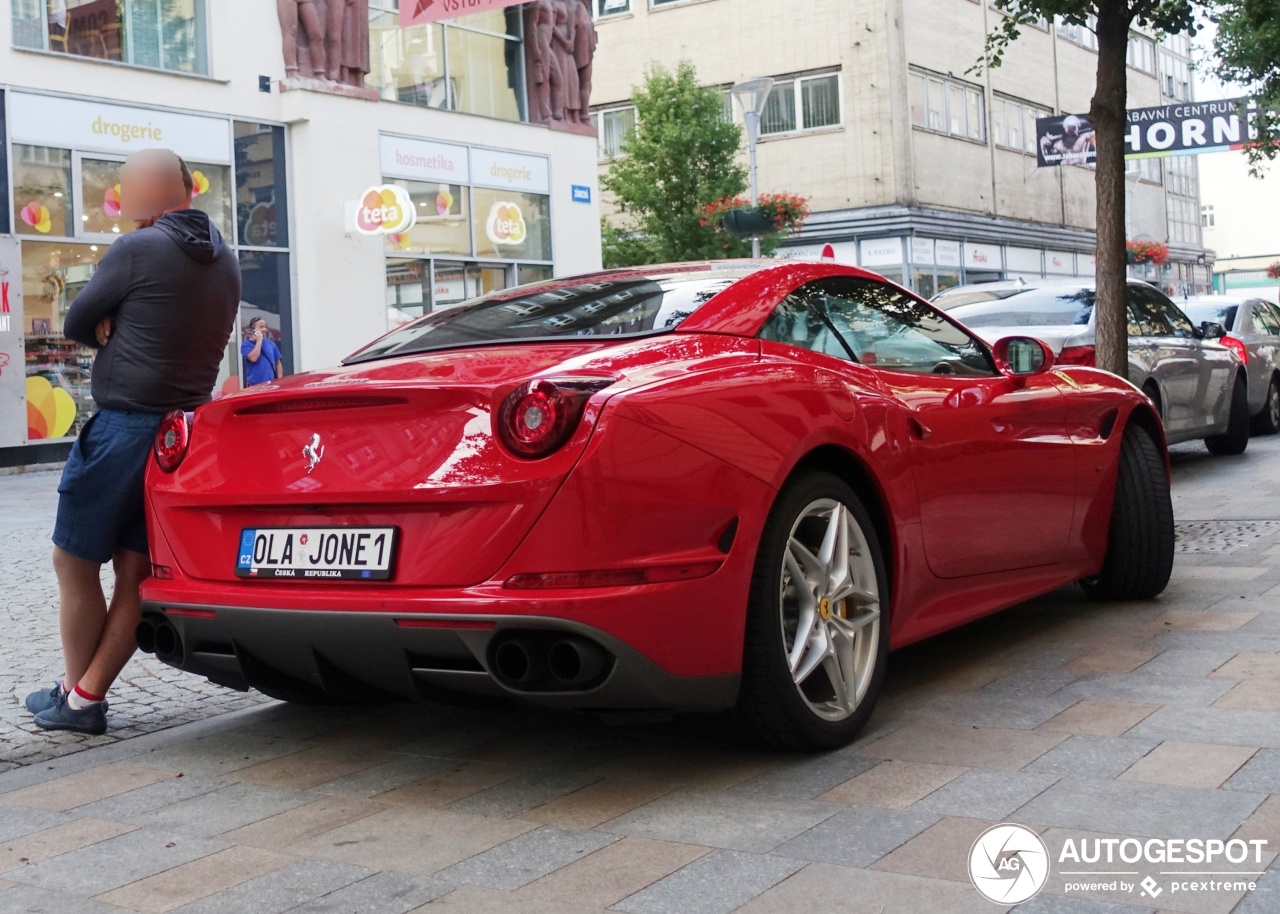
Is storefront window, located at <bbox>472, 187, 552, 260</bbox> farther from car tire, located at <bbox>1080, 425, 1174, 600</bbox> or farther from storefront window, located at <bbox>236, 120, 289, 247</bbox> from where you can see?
car tire, located at <bbox>1080, 425, 1174, 600</bbox>

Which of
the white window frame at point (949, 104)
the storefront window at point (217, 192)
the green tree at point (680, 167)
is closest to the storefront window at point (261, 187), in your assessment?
the storefront window at point (217, 192)

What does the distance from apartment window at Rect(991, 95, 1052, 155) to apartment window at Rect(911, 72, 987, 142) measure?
0.93 m

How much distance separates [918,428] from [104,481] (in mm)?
2355

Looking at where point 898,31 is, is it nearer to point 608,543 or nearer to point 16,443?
point 16,443

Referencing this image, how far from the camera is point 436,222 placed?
22.6 metres

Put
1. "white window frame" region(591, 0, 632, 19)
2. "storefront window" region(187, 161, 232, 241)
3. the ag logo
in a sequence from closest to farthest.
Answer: the ag logo → "storefront window" region(187, 161, 232, 241) → "white window frame" region(591, 0, 632, 19)

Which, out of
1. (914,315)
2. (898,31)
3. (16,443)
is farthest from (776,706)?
(898,31)

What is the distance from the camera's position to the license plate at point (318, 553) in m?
3.63

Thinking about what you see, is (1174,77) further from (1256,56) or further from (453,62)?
(453,62)

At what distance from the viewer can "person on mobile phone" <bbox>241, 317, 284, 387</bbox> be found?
61.4 ft

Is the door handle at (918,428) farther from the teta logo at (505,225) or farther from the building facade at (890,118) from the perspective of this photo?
the building facade at (890,118)

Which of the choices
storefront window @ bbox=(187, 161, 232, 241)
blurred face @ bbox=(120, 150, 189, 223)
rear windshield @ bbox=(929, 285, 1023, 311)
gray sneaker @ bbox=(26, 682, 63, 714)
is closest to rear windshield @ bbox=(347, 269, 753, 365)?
blurred face @ bbox=(120, 150, 189, 223)

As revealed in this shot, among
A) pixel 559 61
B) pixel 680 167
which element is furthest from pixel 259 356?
pixel 680 167

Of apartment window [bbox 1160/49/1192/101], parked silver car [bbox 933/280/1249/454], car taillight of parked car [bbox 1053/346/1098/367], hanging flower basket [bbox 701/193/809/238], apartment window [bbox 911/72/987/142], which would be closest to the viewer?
car taillight of parked car [bbox 1053/346/1098/367]
